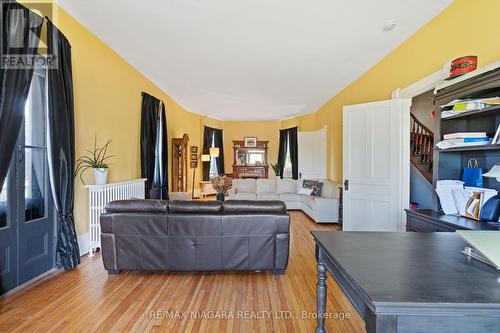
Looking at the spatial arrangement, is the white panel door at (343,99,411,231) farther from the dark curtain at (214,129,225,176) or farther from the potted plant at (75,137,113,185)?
the dark curtain at (214,129,225,176)

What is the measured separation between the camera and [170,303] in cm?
224

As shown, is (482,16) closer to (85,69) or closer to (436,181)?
(436,181)

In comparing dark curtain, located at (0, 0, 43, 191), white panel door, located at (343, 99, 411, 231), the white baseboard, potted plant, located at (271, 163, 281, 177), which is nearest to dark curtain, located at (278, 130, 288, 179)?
potted plant, located at (271, 163, 281, 177)

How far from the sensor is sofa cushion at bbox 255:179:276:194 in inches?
269

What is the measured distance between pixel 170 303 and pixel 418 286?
207 cm

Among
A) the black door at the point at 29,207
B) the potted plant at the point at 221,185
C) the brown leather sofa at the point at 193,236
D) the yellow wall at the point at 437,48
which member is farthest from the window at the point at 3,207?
the yellow wall at the point at 437,48

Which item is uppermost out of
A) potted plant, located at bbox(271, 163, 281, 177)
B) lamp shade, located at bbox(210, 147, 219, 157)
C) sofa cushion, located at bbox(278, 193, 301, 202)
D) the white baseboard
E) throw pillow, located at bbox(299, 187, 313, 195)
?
lamp shade, located at bbox(210, 147, 219, 157)

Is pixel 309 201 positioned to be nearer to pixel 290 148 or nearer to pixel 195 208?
pixel 290 148

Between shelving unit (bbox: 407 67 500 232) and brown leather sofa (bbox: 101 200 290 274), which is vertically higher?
shelving unit (bbox: 407 67 500 232)

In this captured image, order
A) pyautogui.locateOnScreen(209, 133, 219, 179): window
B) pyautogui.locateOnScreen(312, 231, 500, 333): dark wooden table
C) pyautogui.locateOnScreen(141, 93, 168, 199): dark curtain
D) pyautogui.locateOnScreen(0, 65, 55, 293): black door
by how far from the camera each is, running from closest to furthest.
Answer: pyautogui.locateOnScreen(312, 231, 500, 333): dark wooden table → pyautogui.locateOnScreen(0, 65, 55, 293): black door → pyautogui.locateOnScreen(141, 93, 168, 199): dark curtain → pyautogui.locateOnScreen(209, 133, 219, 179): window

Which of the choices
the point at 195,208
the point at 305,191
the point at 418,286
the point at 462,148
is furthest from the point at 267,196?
the point at 418,286

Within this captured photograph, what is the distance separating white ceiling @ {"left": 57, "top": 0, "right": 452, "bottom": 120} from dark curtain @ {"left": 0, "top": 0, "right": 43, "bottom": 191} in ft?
2.35

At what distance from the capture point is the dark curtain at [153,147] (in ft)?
15.8

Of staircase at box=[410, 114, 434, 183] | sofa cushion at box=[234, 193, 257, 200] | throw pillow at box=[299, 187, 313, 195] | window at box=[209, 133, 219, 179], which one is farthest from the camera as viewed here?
window at box=[209, 133, 219, 179]
